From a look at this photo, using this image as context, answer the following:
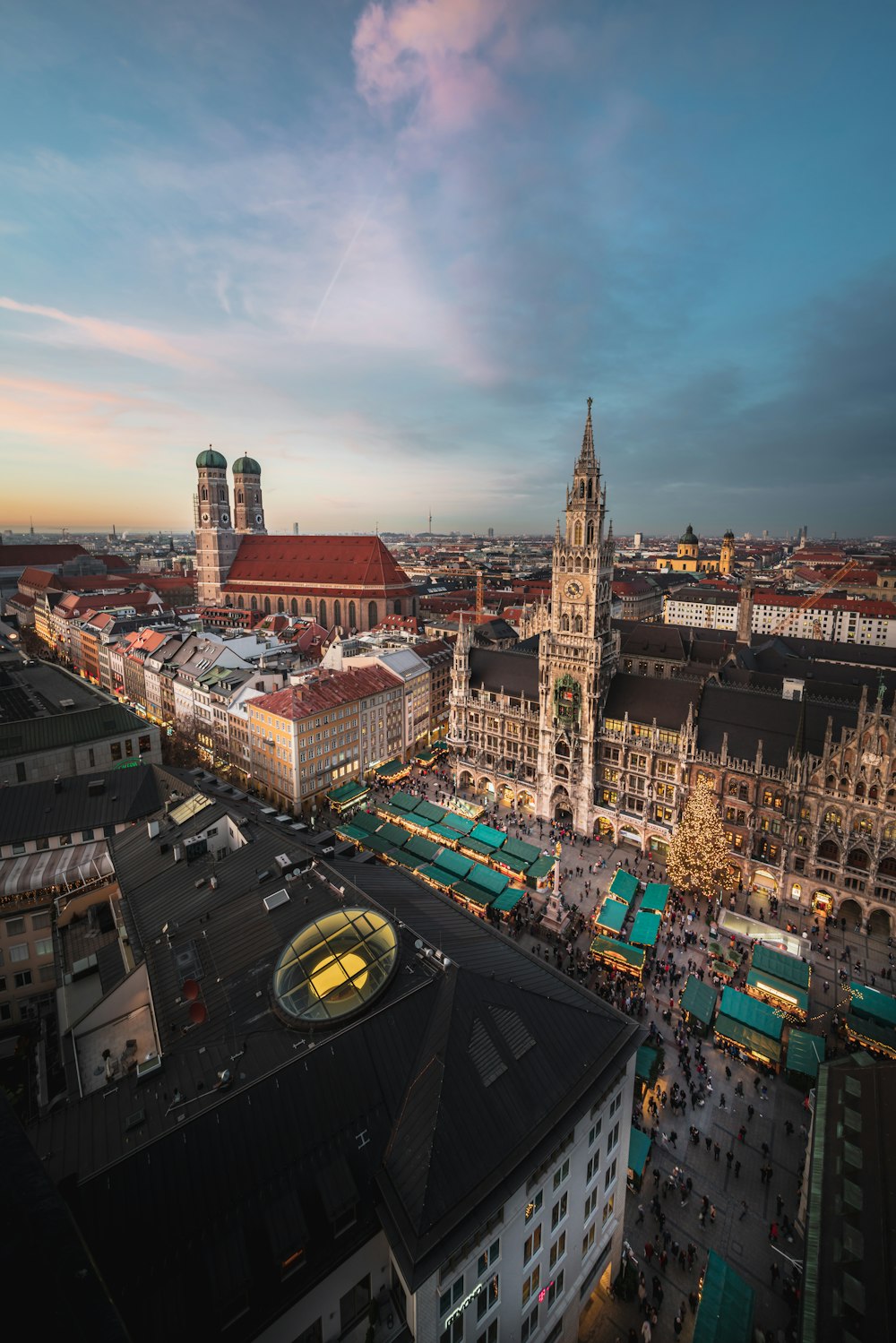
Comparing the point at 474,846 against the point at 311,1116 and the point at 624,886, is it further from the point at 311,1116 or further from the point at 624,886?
the point at 311,1116

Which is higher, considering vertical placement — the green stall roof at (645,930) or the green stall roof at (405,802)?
the green stall roof at (405,802)

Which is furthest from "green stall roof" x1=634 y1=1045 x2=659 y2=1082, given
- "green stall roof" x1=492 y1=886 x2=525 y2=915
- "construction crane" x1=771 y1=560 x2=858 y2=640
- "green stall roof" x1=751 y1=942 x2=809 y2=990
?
"construction crane" x1=771 y1=560 x2=858 y2=640

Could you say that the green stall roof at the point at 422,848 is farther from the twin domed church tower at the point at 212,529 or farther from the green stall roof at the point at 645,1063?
the twin domed church tower at the point at 212,529

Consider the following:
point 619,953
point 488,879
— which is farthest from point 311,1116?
point 488,879

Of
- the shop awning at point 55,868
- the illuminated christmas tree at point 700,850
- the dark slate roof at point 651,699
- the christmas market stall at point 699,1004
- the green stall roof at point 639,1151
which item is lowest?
the green stall roof at point 639,1151

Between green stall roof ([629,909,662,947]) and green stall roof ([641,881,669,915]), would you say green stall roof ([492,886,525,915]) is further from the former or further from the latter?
green stall roof ([641,881,669,915])

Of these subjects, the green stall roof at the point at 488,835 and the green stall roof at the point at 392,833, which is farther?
the green stall roof at the point at 392,833

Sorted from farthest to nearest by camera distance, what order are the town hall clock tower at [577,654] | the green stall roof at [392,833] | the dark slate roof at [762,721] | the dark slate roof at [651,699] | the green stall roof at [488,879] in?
the town hall clock tower at [577,654] → the dark slate roof at [651,699] → the green stall roof at [392,833] → the dark slate roof at [762,721] → the green stall roof at [488,879]

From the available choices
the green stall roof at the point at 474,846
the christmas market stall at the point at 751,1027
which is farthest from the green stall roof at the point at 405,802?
the christmas market stall at the point at 751,1027
